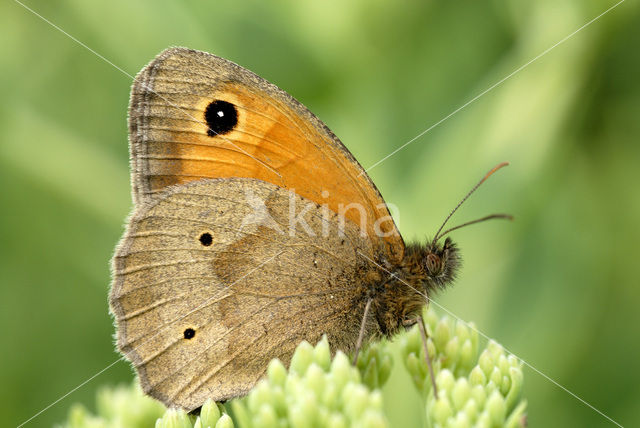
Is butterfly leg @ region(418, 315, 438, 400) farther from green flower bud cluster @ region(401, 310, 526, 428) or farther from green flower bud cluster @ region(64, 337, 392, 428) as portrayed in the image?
green flower bud cluster @ region(64, 337, 392, 428)

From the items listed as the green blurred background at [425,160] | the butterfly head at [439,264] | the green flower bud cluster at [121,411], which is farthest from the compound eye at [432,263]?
the green flower bud cluster at [121,411]

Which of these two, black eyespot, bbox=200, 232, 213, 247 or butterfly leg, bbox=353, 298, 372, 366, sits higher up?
black eyespot, bbox=200, 232, 213, 247

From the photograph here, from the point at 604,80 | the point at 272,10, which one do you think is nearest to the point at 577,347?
the point at 604,80

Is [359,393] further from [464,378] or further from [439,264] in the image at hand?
[439,264]

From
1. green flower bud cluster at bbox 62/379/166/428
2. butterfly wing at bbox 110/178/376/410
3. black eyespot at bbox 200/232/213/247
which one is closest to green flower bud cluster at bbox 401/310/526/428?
butterfly wing at bbox 110/178/376/410

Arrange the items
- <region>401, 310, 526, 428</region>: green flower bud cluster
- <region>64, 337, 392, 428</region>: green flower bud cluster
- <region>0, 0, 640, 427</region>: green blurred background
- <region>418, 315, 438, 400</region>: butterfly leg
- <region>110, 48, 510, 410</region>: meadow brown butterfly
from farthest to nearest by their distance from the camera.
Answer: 1. <region>0, 0, 640, 427</region>: green blurred background
2. <region>110, 48, 510, 410</region>: meadow brown butterfly
3. <region>418, 315, 438, 400</region>: butterfly leg
4. <region>401, 310, 526, 428</region>: green flower bud cluster
5. <region>64, 337, 392, 428</region>: green flower bud cluster
